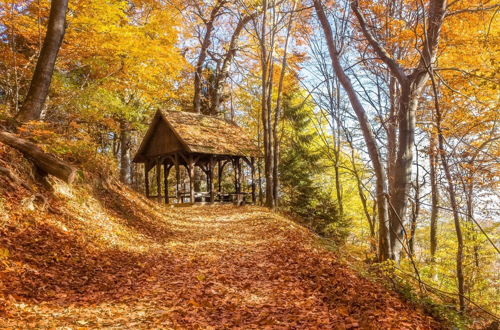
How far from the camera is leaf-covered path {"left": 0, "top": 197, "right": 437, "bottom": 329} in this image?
427cm

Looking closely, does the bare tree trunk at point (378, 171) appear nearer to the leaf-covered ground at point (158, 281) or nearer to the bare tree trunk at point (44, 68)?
the leaf-covered ground at point (158, 281)

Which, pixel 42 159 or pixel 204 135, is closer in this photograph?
pixel 42 159

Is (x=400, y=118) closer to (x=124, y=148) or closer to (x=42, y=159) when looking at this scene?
(x=42, y=159)

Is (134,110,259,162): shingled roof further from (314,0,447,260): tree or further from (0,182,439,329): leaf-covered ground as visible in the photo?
(314,0,447,260): tree

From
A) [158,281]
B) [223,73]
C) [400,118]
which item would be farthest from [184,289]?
[223,73]

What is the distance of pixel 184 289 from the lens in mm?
5473

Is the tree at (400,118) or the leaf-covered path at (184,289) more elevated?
the tree at (400,118)

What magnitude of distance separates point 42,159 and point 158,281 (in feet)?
12.5

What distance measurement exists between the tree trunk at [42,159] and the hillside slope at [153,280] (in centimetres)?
60

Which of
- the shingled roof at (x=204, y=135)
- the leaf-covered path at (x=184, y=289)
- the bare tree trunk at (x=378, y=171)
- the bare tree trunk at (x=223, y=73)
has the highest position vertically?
the bare tree trunk at (x=223, y=73)

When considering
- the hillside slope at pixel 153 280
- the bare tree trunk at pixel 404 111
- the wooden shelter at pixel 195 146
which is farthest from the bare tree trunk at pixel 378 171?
the wooden shelter at pixel 195 146

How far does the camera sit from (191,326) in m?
4.13

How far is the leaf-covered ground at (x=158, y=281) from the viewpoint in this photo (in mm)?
4309

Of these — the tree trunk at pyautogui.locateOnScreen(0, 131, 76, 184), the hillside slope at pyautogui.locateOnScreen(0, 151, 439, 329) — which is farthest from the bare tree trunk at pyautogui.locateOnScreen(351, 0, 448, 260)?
the tree trunk at pyautogui.locateOnScreen(0, 131, 76, 184)
